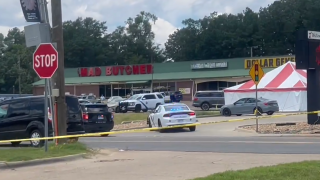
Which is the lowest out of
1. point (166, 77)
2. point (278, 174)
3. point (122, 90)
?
point (278, 174)

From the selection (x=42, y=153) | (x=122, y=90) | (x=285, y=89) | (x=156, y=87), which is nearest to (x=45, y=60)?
(x=42, y=153)

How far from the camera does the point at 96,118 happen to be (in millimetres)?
26406

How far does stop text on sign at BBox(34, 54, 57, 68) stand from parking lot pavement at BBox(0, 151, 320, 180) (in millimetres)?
2641

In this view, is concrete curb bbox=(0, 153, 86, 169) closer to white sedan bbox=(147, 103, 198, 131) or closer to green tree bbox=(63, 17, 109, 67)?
white sedan bbox=(147, 103, 198, 131)

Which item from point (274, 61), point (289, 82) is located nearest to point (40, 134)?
point (289, 82)

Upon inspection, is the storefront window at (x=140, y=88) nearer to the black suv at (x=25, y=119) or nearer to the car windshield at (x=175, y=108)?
the car windshield at (x=175, y=108)

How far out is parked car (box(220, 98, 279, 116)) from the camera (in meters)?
41.2

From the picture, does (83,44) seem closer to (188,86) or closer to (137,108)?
(188,86)

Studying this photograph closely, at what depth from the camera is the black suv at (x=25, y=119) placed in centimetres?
2008

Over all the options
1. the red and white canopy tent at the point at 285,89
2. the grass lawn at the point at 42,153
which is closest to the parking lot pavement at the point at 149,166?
the grass lawn at the point at 42,153

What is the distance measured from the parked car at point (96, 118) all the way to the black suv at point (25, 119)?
546 centimetres

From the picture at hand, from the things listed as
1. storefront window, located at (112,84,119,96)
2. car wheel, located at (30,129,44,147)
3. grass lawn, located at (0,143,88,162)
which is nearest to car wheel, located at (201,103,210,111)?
storefront window, located at (112,84,119,96)

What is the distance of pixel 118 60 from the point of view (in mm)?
125188

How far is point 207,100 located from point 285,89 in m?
8.71
